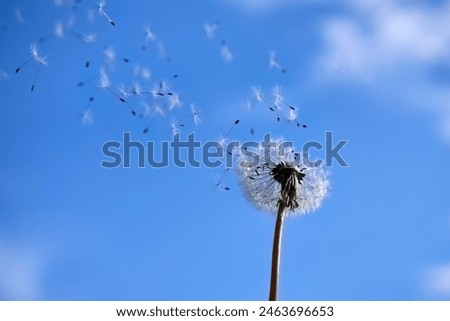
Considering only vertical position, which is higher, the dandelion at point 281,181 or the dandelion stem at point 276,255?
the dandelion at point 281,181

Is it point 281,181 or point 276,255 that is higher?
point 281,181

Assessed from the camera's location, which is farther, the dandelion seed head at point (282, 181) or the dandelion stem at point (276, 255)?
the dandelion seed head at point (282, 181)

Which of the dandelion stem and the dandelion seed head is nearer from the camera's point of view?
the dandelion stem

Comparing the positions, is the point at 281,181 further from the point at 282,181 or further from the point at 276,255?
the point at 276,255

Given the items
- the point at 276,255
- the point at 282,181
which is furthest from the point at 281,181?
the point at 276,255
